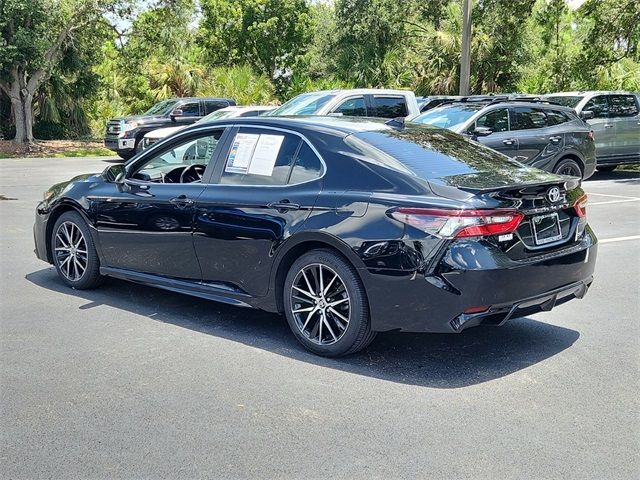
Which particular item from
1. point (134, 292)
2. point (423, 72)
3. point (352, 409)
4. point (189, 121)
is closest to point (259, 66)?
point (423, 72)

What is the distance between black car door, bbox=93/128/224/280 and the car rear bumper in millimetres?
1797

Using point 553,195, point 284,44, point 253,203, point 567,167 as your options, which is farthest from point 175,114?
point 284,44

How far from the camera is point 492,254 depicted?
183 inches

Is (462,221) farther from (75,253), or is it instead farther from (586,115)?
(586,115)

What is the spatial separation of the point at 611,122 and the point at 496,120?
5.00 m

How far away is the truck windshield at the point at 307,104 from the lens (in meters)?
14.0

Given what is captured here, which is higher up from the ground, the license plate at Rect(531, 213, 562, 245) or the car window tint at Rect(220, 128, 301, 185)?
the car window tint at Rect(220, 128, 301, 185)

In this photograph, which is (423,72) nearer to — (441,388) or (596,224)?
(596,224)

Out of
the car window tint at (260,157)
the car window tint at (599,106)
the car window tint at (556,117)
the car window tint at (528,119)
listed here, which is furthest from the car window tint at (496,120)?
the car window tint at (260,157)

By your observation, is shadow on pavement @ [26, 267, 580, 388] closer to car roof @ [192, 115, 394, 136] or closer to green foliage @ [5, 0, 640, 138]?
car roof @ [192, 115, 394, 136]

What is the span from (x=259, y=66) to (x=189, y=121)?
22972 millimetres

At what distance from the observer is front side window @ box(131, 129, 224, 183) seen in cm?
640

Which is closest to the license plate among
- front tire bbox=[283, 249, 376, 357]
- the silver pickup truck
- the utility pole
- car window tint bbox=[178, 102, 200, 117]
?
front tire bbox=[283, 249, 376, 357]

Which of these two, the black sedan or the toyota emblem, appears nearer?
the black sedan
